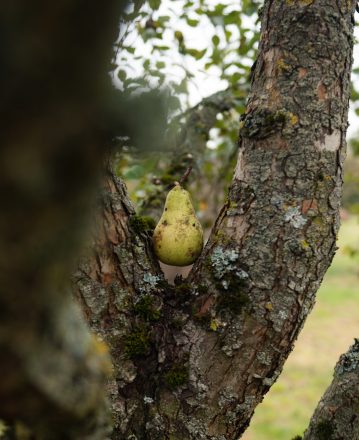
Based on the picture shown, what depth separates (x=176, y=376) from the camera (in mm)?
1401

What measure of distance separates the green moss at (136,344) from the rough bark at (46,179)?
0.71 m

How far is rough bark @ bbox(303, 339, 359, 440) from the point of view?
1.48 m

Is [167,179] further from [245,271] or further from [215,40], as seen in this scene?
[245,271]

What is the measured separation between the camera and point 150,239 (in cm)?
163

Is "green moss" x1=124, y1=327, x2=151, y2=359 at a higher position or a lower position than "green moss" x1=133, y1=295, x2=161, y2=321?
lower

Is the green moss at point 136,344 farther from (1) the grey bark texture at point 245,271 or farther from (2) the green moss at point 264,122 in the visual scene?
(2) the green moss at point 264,122

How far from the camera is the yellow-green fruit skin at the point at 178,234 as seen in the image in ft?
5.32

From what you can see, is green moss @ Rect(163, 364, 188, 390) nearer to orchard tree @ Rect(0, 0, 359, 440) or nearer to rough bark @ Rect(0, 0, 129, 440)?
orchard tree @ Rect(0, 0, 359, 440)

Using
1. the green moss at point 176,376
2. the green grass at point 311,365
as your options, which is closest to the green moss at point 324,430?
the green moss at point 176,376

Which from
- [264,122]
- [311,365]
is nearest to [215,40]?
[264,122]

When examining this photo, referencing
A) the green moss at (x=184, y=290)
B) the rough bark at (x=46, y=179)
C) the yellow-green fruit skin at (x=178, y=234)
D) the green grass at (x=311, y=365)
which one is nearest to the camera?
the rough bark at (x=46, y=179)

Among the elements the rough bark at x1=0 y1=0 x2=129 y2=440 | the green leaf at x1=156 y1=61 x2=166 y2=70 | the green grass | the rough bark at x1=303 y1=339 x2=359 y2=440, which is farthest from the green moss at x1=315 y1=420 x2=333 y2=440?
the green grass

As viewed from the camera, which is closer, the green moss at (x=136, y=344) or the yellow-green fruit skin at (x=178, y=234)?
the green moss at (x=136, y=344)

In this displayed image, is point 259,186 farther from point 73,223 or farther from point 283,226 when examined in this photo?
point 73,223
